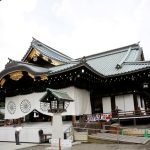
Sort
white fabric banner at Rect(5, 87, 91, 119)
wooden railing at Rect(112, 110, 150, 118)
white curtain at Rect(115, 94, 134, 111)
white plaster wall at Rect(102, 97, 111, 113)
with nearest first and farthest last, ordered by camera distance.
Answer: wooden railing at Rect(112, 110, 150, 118), white fabric banner at Rect(5, 87, 91, 119), white curtain at Rect(115, 94, 134, 111), white plaster wall at Rect(102, 97, 111, 113)

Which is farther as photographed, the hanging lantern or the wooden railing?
the wooden railing

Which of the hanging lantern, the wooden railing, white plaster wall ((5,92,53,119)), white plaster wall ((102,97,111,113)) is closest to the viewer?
the hanging lantern

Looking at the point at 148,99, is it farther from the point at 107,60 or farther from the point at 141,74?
the point at 107,60

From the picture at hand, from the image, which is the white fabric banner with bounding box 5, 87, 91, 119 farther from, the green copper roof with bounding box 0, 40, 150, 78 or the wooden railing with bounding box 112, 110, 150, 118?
the wooden railing with bounding box 112, 110, 150, 118

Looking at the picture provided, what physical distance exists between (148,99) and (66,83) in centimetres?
789

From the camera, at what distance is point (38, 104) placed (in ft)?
63.8

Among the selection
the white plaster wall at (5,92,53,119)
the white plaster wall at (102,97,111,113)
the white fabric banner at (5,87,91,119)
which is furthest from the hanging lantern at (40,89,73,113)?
the white plaster wall at (102,97,111,113)

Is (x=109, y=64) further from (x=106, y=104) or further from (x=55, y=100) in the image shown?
(x=55, y=100)

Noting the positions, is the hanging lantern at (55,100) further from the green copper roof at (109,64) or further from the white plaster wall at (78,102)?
the white plaster wall at (78,102)

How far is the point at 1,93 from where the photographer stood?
22.1 m

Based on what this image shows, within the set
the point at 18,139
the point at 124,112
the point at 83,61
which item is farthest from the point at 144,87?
the point at 18,139

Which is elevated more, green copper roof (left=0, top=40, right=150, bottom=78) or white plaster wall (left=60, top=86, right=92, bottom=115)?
green copper roof (left=0, top=40, right=150, bottom=78)

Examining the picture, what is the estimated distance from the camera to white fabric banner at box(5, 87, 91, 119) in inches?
717

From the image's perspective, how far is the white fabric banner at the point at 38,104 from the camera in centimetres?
1822
